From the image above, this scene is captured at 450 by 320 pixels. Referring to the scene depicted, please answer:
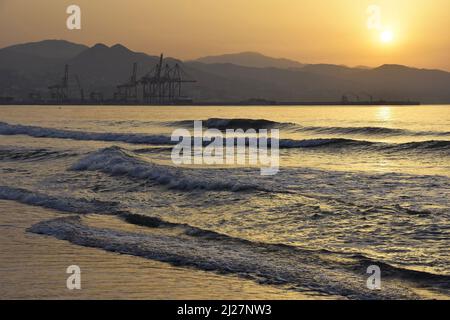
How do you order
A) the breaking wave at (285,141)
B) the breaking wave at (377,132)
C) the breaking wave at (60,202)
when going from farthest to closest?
the breaking wave at (377,132)
the breaking wave at (285,141)
the breaking wave at (60,202)

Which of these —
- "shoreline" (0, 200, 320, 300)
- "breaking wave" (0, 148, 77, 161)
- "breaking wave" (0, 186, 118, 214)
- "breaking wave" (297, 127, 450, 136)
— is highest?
"breaking wave" (297, 127, 450, 136)

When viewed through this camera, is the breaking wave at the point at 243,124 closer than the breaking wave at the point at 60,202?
No

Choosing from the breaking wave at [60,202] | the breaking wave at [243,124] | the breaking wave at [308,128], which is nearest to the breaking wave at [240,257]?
the breaking wave at [60,202]

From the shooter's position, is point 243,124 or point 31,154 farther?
point 243,124

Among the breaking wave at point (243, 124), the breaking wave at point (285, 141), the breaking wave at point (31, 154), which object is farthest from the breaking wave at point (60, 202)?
the breaking wave at point (243, 124)

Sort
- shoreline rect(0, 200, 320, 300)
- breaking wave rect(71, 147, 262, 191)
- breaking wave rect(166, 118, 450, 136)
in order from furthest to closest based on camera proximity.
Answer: breaking wave rect(166, 118, 450, 136)
breaking wave rect(71, 147, 262, 191)
shoreline rect(0, 200, 320, 300)

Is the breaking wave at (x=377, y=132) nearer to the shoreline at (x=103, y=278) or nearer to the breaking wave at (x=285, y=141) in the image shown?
the breaking wave at (x=285, y=141)

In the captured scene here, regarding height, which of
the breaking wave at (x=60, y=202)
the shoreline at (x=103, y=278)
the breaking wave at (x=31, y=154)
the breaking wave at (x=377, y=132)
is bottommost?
the shoreline at (x=103, y=278)

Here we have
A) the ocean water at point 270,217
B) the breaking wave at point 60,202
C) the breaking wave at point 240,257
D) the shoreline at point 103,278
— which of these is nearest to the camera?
the shoreline at point 103,278

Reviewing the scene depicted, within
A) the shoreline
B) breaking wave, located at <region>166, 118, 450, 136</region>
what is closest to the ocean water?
the shoreline

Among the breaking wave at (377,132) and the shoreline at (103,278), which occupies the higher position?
the breaking wave at (377,132)

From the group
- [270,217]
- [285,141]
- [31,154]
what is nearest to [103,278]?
[270,217]

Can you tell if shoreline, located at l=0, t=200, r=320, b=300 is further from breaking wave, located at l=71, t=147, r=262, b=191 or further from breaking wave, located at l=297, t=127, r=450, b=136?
breaking wave, located at l=297, t=127, r=450, b=136

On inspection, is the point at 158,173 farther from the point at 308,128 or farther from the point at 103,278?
the point at 308,128
